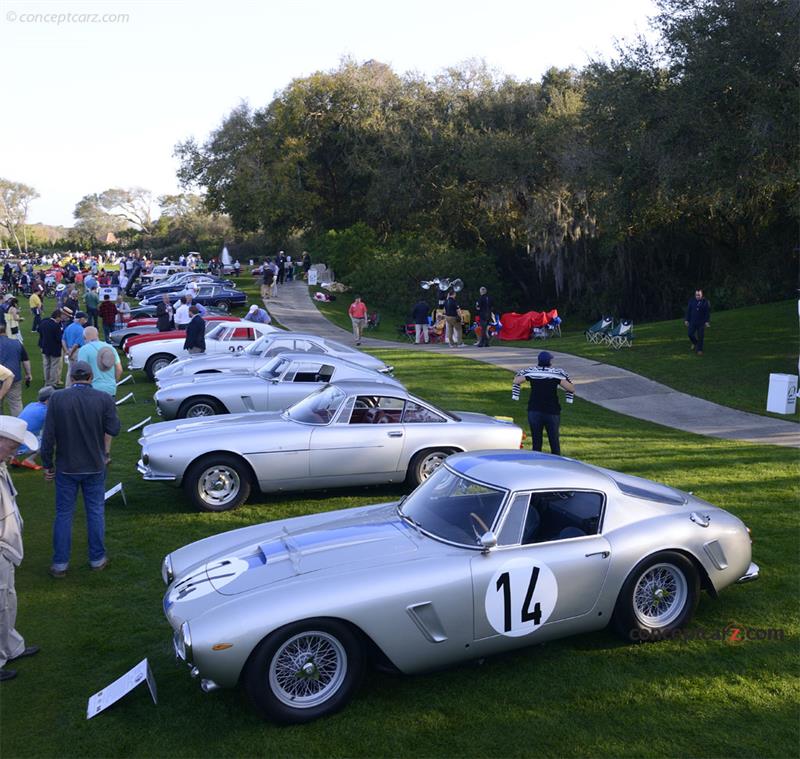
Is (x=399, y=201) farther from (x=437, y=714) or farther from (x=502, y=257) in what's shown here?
(x=437, y=714)

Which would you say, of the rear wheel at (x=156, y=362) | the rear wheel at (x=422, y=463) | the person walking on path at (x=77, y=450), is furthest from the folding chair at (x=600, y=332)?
the person walking on path at (x=77, y=450)

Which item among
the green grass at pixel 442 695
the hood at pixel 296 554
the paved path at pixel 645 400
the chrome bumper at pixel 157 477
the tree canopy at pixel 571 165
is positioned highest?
the tree canopy at pixel 571 165

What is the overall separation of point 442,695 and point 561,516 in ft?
4.83

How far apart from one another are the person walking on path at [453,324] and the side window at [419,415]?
1570 cm

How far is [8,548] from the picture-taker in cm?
537

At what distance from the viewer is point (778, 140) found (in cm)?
1780

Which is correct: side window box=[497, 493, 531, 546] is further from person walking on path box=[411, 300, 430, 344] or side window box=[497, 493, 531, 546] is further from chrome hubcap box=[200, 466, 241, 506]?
person walking on path box=[411, 300, 430, 344]

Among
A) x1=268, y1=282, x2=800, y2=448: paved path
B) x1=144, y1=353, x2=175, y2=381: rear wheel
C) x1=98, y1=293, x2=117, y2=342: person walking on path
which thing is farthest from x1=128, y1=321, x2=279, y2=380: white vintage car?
x1=268, y1=282, x2=800, y2=448: paved path

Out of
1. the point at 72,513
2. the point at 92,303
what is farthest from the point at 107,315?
the point at 72,513

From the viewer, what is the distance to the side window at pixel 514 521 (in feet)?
17.7

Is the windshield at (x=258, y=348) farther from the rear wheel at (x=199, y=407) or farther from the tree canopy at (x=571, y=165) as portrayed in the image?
the tree canopy at (x=571, y=165)

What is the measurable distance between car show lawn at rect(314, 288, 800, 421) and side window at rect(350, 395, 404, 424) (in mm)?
9070

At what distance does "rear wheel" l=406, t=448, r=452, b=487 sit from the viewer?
9.09 m

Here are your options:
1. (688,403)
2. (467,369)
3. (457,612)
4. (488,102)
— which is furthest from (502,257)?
(457,612)
